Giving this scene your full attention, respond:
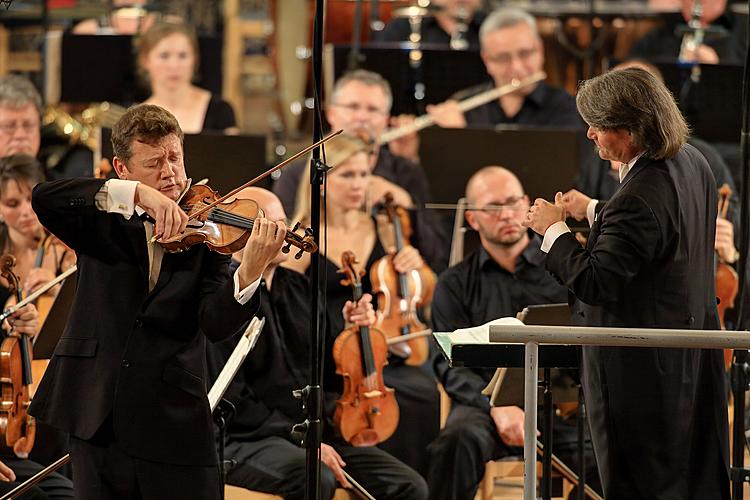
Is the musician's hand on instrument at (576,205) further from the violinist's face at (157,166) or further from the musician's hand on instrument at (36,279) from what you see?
the musician's hand on instrument at (36,279)

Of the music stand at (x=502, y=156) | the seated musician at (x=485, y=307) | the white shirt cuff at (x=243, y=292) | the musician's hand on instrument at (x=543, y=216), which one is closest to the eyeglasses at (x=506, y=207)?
the seated musician at (x=485, y=307)

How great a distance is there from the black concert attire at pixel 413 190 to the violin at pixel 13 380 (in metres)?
1.49

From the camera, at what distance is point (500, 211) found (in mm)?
3861

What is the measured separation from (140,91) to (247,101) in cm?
173

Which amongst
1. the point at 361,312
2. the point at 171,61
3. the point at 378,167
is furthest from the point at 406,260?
the point at 171,61

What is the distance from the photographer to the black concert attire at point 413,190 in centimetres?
448

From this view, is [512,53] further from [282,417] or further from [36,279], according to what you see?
[36,279]

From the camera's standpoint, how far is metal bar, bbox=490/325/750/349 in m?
2.30

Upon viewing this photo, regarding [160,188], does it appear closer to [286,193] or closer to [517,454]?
[517,454]

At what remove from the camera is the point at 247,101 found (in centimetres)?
712

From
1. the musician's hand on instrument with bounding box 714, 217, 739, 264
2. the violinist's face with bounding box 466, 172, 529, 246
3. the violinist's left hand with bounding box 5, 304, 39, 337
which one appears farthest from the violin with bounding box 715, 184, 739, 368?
the violinist's left hand with bounding box 5, 304, 39, 337

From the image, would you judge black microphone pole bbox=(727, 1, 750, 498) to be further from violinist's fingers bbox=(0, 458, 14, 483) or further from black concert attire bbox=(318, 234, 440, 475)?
violinist's fingers bbox=(0, 458, 14, 483)

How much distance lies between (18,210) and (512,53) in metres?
2.38

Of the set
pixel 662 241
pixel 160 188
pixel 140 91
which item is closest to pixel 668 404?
pixel 662 241
